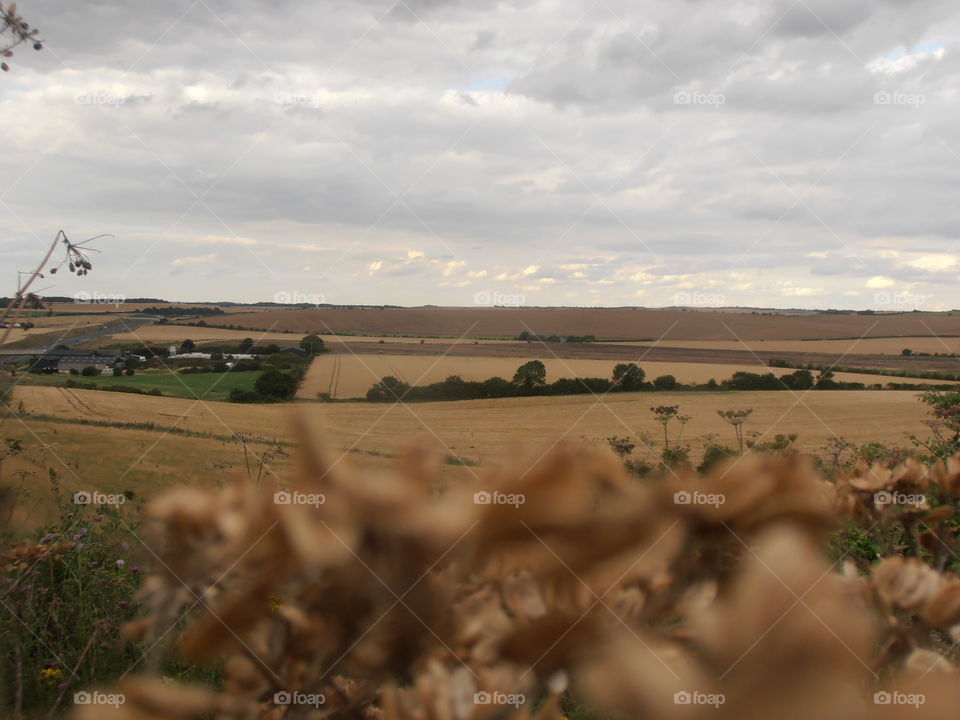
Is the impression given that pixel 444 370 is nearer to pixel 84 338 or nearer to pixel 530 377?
pixel 530 377

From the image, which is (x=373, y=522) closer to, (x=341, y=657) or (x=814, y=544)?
(x=341, y=657)

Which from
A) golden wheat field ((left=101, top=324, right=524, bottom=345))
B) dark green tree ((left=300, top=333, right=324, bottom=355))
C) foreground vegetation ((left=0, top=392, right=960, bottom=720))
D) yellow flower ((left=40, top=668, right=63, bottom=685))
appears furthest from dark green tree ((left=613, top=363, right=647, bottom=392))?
foreground vegetation ((left=0, top=392, right=960, bottom=720))

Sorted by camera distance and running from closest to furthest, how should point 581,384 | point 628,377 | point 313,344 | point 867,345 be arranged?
point 313,344 → point 581,384 → point 628,377 → point 867,345

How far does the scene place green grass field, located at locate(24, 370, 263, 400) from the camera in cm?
401

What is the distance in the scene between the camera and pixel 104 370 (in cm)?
629

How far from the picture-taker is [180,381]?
16.0ft

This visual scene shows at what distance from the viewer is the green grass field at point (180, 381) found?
4.01m

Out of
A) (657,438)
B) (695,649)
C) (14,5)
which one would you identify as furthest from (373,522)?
(657,438)

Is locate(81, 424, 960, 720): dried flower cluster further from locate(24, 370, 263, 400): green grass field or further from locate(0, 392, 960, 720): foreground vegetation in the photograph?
locate(24, 370, 263, 400): green grass field

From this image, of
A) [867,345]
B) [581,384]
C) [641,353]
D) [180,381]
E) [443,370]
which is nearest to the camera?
[443,370]

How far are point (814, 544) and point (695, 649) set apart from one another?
112 millimetres

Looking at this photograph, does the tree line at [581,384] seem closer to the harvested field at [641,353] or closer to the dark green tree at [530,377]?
the dark green tree at [530,377]

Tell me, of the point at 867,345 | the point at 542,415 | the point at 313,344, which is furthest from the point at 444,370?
the point at 867,345

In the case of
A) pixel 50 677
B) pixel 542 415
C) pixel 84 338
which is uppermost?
pixel 84 338
